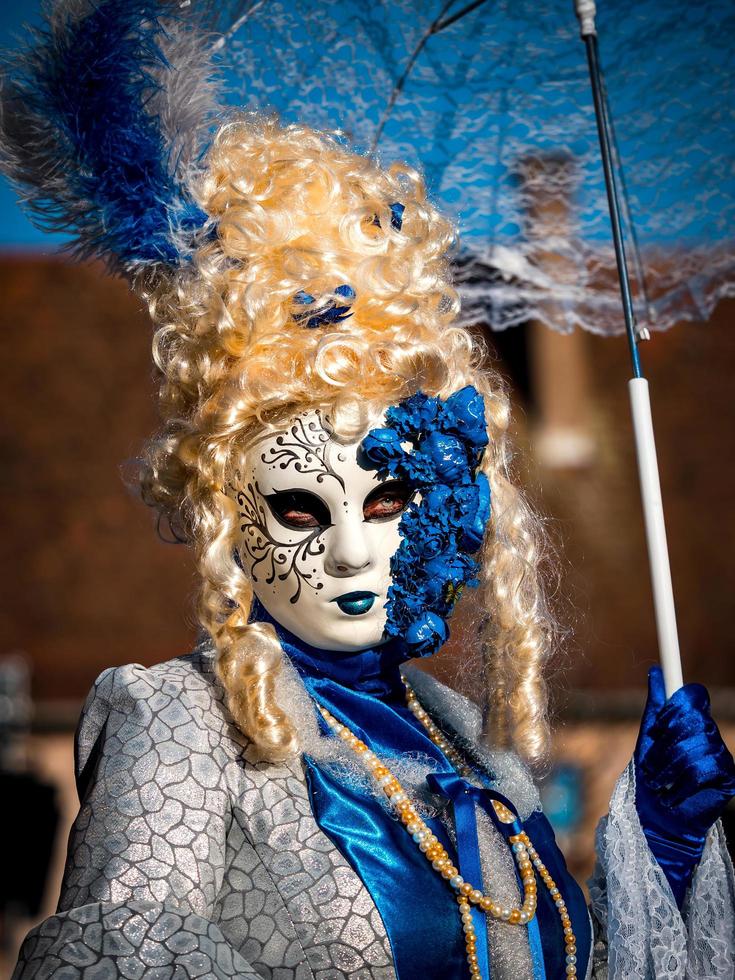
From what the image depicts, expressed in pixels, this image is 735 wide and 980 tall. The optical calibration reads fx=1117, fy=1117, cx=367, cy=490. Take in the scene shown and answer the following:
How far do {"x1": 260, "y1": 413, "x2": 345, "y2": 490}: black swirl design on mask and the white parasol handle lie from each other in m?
0.53

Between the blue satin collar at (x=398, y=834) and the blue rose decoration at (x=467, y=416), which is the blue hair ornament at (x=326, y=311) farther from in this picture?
the blue satin collar at (x=398, y=834)

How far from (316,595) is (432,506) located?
0.84ft

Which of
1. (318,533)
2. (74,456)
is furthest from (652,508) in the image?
(74,456)

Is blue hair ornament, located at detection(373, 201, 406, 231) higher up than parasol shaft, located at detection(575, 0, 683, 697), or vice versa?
blue hair ornament, located at detection(373, 201, 406, 231)

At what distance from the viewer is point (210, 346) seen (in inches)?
79.4

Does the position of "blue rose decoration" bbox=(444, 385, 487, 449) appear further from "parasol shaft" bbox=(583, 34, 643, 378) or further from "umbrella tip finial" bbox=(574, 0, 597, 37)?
"umbrella tip finial" bbox=(574, 0, 597, 37)

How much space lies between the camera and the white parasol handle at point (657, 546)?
192cm

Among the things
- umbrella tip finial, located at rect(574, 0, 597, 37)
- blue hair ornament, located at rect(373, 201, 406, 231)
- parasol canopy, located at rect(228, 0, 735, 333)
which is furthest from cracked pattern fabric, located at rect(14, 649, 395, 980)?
umbrella tip finial, located at rect(574, 0, 597, 37)

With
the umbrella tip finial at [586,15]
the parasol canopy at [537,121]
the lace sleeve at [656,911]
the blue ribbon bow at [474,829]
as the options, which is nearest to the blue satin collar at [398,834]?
the blue ribbon bow at [474,829]

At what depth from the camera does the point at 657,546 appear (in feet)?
6.32

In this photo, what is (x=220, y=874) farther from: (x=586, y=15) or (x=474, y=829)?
(x=586, y=15)

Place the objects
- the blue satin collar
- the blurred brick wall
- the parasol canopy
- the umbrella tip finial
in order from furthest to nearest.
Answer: the blurred brick wall → the parasol canopy → the umbrella tip finial → the blue satin collar

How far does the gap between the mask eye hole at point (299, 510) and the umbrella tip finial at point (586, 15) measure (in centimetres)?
107

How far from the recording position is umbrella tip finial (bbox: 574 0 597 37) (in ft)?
7.16
